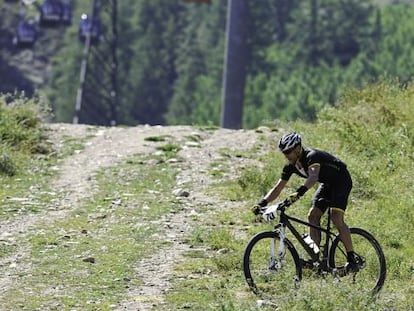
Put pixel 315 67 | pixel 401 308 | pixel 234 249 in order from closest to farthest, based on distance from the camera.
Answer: pixel 401 308 < pixel 234 249 < pixel 315 67

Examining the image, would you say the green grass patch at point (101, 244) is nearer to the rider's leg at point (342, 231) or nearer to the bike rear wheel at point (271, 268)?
the bike rear wheel at point (271, 268)

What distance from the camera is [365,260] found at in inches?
442

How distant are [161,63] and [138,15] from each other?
8.06m

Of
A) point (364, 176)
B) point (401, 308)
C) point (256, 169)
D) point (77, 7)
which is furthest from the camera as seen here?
point (77, 7)

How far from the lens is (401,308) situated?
10.7 metres

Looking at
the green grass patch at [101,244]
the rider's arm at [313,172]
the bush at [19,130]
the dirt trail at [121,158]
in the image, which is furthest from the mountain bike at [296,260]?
the bush at [19,130]

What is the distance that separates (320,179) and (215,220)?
4.08 meters

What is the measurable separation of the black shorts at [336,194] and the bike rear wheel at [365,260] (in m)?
0.38

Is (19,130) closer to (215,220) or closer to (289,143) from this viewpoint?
(215,220)

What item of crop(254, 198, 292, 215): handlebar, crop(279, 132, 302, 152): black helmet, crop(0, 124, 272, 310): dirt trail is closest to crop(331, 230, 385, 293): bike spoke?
crop(254, 198, 292, 215): handlebar

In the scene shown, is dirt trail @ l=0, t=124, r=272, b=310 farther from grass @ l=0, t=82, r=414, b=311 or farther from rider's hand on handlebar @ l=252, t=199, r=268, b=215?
rider's hand on handlebar @ l=252, t=199, r=268, b=215

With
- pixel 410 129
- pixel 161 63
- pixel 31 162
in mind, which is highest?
pixel 410 129

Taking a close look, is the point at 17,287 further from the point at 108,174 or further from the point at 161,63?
the point at 161,63

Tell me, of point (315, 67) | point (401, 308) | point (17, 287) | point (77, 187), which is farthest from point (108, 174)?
point (315, 67)
